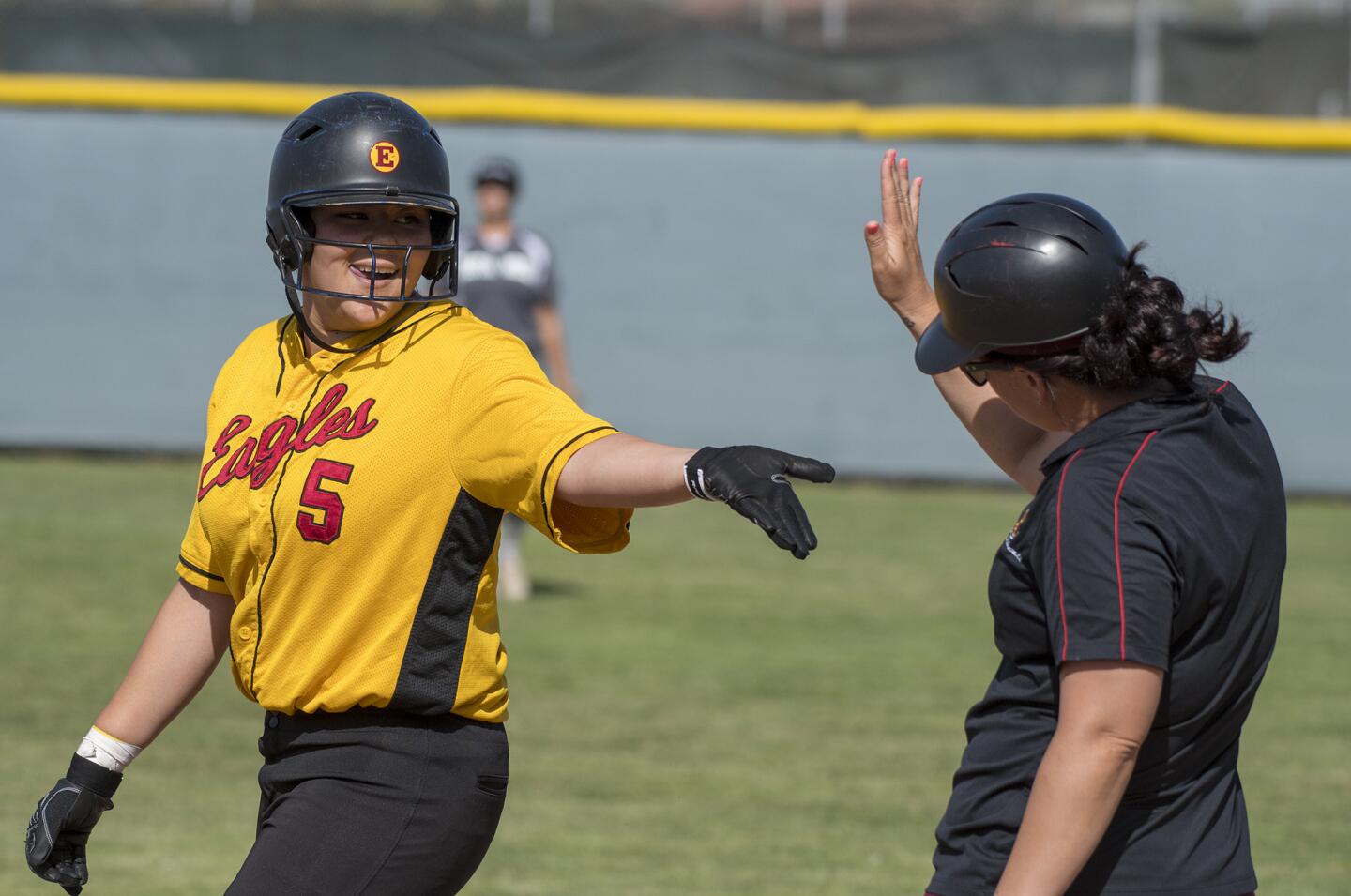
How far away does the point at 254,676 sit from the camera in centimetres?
320

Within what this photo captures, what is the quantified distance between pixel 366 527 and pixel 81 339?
13399mm

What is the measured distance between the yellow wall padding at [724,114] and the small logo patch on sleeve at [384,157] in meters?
11.8

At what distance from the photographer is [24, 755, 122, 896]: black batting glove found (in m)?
3.46

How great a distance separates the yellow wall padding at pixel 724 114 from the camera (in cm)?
1432

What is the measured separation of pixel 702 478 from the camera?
263 cm

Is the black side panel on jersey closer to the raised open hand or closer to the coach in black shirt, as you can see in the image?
the coach in black shirt

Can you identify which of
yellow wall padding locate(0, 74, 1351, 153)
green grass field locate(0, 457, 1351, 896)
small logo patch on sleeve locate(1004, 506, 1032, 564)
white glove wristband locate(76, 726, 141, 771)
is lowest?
green grass field locate(0, 457, 1351, 896)

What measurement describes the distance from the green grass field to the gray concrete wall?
2640 millimetres

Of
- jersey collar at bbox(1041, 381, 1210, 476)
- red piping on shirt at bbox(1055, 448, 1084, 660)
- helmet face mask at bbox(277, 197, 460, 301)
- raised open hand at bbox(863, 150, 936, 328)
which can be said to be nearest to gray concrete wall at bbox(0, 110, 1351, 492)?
raised open hand at bbox(863, 150, 936, 328)

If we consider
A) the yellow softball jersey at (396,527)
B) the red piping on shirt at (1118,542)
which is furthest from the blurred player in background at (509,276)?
the red piping on shirt at (1118,542)

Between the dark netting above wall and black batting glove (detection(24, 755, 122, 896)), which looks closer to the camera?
black batting glove (detection(24, 755, 122, 896))

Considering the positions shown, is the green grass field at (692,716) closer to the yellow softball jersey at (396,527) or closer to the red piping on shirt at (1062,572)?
the yellow softball jersey at (396,527)

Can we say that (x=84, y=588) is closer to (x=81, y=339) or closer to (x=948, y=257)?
(x=81, y=339)

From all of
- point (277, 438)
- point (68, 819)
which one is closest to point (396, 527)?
point (277, 438)
